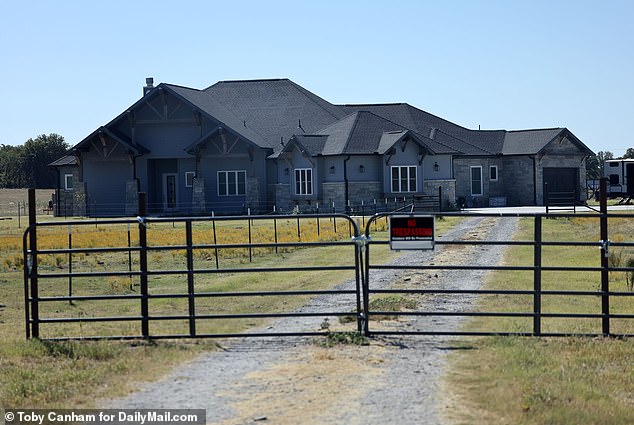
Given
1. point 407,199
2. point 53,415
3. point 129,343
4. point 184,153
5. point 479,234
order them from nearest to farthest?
point 53,415
point 129,343
point 479,234
point 407,199
point 184,153

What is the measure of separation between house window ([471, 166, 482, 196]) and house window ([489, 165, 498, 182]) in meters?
1.02

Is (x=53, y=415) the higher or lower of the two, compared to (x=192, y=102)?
lower

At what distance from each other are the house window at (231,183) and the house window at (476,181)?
1486 centimetres

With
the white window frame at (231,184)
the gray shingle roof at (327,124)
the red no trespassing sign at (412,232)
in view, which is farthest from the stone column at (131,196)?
the red no trespassing sign at (412,232)

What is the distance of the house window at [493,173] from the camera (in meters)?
61.2

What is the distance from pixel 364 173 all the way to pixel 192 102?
11739 mm

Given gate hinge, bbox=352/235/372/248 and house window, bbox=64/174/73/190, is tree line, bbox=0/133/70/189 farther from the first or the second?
gate hinge, bbox=352/235/372/248

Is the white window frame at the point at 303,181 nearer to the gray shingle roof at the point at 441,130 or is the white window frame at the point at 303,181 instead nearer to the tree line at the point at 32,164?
the gray shingle roof at the point at 441,130

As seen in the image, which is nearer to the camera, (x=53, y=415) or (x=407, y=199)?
(x=53, y=415)

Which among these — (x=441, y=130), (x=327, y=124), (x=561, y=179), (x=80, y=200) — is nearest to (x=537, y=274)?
(x=327, y=124)

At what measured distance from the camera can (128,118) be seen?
5944cm

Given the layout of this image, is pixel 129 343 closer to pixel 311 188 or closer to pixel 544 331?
pixel 544 331

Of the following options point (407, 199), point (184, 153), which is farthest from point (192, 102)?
point (407, 199)

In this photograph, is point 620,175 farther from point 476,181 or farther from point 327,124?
point 327,124
